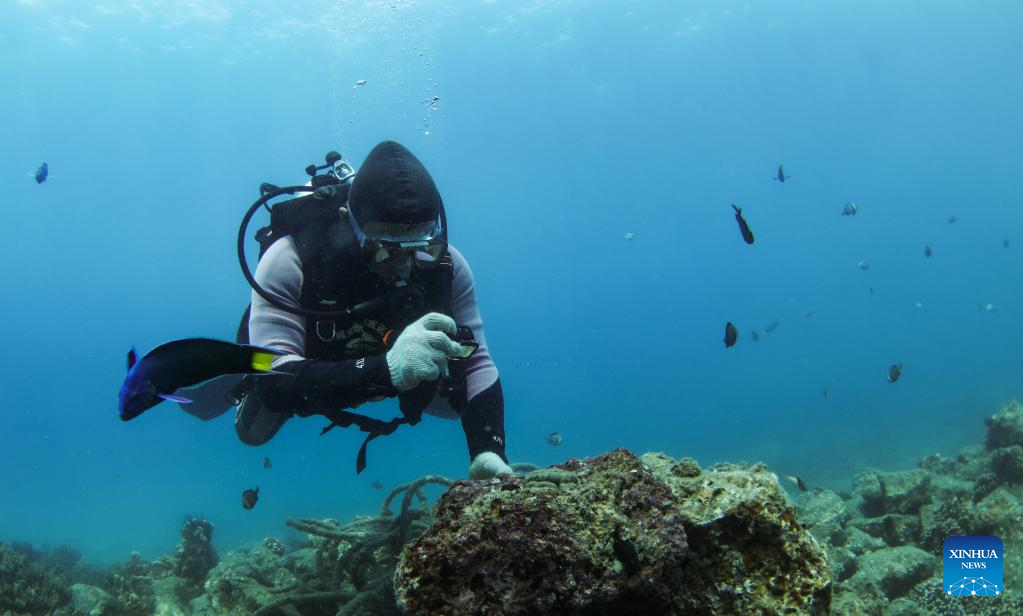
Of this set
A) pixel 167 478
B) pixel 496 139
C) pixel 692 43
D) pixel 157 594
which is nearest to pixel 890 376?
pixel 157 594

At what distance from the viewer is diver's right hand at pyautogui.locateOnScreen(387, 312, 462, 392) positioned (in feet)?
10.5

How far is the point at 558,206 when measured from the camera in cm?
10656

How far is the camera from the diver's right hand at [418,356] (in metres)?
3.19

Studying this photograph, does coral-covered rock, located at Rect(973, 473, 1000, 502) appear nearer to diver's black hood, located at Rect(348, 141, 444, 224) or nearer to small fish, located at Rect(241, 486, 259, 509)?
diver's black hood, located at Rect(348, 141, 444, 224)

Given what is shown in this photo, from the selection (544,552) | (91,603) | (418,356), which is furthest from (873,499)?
(91,603)

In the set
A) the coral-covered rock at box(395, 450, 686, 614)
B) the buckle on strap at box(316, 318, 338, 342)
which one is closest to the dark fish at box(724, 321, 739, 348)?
the buckle on strap at box(316, 318, 338, 342)

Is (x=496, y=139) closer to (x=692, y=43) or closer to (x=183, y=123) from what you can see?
(x=692, y=43)

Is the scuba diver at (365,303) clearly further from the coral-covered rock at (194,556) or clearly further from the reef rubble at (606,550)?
the coral-covered rock at (194,556)

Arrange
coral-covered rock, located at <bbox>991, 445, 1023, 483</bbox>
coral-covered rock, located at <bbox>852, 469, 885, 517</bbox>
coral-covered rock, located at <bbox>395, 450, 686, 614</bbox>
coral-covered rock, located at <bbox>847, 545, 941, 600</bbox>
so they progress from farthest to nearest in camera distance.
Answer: coral-covered rock, located at <bbox>991, 445, 1023, 483</bbox>
coral-covered rock, located at <bbox>852, 469, 885, 517</bbox>
coral-covered rock, located at <bbox>847, 545, 941, 600</bbox>
coral-covered rock, located at <bbox>395, 450, 686, 614</bbox>

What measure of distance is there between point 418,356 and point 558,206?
106 metres

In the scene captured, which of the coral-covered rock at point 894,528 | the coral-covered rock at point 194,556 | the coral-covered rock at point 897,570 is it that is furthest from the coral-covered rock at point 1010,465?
the coral-covered rock at point 194,556

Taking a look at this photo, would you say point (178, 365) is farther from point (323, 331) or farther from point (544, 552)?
point (323, 331)

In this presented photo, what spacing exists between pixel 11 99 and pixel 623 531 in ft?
220

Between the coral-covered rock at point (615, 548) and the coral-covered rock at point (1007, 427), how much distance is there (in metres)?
11.6
